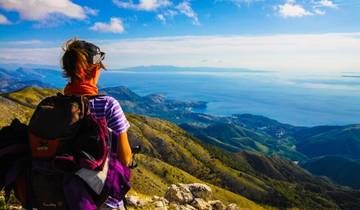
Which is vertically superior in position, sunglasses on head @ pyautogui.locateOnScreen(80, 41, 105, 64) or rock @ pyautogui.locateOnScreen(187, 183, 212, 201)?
sunglasses on head @ pyautogui.locateOnScreen(80, 41, 105, 64)

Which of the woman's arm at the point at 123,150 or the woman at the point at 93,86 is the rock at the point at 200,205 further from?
the woman's arm at the point at 123,150

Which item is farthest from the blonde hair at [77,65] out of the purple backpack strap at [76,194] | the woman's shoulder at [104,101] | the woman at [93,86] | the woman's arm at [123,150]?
the purple backpack strap at [76,194]

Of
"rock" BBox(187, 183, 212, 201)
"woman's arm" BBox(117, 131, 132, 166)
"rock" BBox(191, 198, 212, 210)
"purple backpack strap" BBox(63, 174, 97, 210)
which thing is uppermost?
"woman's arm" BBox(117, 131, 132, 166)

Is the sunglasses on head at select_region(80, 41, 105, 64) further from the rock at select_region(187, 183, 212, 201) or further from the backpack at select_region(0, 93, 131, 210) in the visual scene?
the rock at select_region(187, 183, 212, 201)

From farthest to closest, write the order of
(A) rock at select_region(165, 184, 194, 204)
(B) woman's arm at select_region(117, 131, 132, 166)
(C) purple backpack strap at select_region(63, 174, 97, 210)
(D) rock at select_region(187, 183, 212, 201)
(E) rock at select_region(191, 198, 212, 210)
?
(D) rock at select_region(187, 183, 212, 201) → (A) rock at select_region(165, 184, 194, 204) → (E) rock at select_region(191, 198, 212, 210) → (B) woman's arm at select_region(117, 131, 132, 166) → (C) purple backpack strap at select_region(63, 174, 97, 210)

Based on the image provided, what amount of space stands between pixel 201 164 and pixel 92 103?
190m

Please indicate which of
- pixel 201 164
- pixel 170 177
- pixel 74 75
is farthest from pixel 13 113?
pixel 74 75

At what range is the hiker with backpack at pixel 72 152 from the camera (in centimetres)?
569

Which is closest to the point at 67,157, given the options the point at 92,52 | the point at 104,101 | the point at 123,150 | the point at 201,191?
the point at 123,150

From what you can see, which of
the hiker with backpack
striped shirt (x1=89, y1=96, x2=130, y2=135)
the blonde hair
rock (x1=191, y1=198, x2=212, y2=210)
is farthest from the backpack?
rock (x1=191, y1=198, x2=212, y2=210)

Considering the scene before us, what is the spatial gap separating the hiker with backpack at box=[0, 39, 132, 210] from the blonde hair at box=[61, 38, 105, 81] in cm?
2

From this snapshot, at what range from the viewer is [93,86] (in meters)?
6.63

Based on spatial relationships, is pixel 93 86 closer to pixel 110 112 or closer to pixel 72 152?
pixel 110 112

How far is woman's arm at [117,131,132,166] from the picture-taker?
630 centimetres
